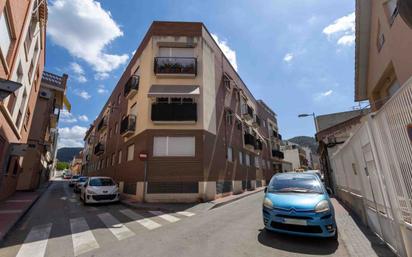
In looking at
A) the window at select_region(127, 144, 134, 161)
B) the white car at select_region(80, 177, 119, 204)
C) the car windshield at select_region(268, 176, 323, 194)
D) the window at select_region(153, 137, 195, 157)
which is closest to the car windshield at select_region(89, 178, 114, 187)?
the white car at select_region(80, 177, 119, 204)

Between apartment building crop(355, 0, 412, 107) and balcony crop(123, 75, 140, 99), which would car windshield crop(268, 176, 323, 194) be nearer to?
apartment building crop(355, 0, 412, 107)

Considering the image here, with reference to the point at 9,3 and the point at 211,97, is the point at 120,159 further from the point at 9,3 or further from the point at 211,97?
the point at 9,3

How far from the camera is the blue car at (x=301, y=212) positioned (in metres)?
4.93

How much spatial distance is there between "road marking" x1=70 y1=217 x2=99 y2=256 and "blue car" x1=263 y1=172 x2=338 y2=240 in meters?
4.56

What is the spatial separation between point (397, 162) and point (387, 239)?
2075 mm

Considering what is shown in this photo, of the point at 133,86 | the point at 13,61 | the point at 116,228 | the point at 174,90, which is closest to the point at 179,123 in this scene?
the point at 174,90

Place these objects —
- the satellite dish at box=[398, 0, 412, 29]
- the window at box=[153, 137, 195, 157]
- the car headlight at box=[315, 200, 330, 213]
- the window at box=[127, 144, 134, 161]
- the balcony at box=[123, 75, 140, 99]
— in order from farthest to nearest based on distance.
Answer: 1. the balcony at box=[123, 75, 140, 99]
2. the window at box=[127, 144, 134, 161]
3. the window at box=[153, 137, 195, 157]
4. the car headlight at box=[315, 200, 330, 213]
5. the satellite dish at box=[398, 0, 412, 29]

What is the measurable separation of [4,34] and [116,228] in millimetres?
8939

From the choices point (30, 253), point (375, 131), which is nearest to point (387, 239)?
point (375, 131)

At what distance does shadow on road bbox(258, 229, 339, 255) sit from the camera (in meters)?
4.60

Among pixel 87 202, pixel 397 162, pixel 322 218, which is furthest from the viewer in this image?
pixel 87 202

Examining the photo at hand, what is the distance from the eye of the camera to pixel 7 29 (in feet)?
28.1

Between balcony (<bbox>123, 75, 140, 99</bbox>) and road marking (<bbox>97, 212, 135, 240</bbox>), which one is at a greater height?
balcony (<bbox>123, 75, 140, 99</bbox>)

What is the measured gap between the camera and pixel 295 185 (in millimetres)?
6363
